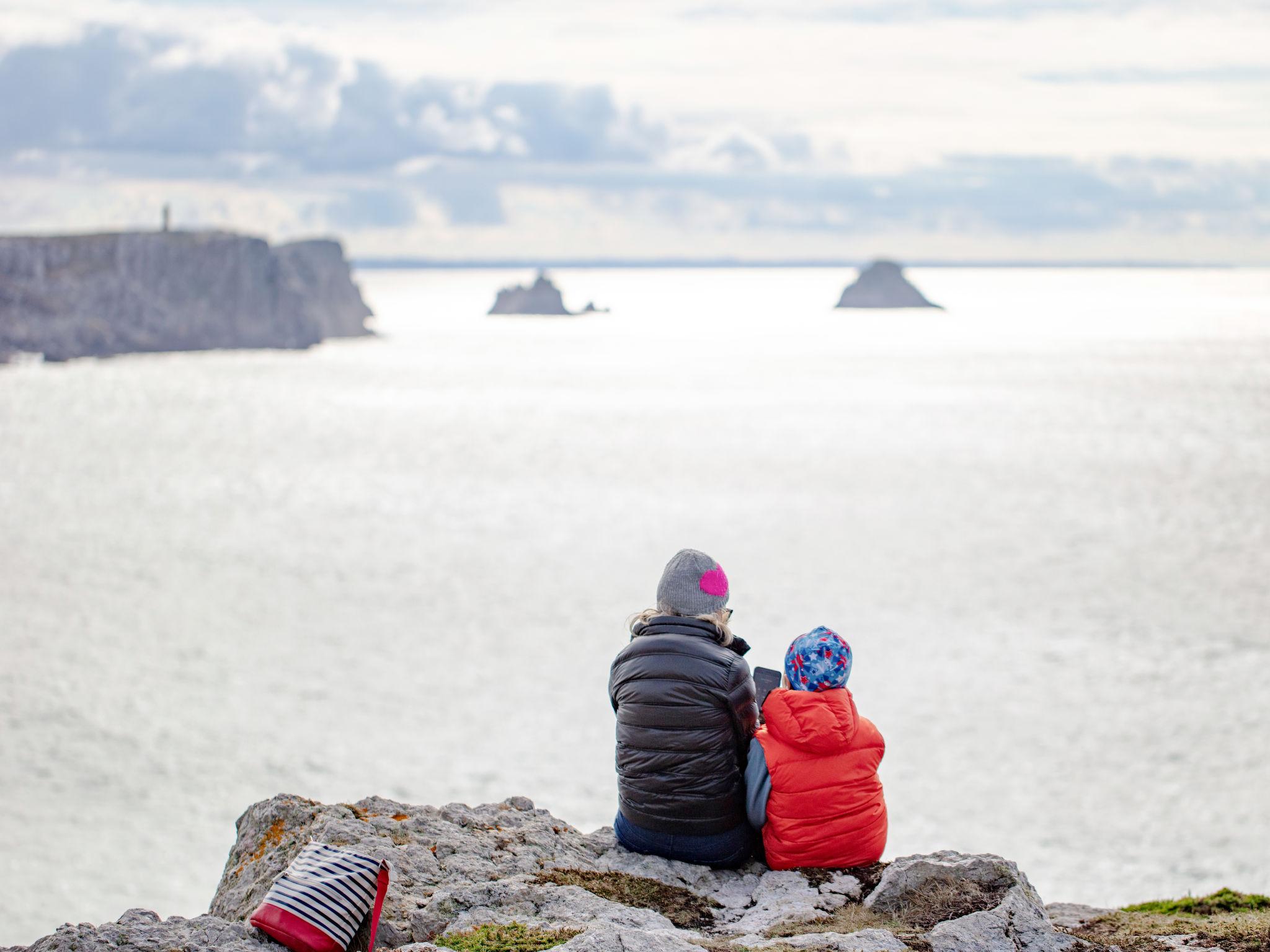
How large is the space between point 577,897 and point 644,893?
0.45m

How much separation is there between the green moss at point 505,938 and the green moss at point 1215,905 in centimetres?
444

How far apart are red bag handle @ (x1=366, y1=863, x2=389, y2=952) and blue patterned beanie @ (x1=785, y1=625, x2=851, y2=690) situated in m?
2.21

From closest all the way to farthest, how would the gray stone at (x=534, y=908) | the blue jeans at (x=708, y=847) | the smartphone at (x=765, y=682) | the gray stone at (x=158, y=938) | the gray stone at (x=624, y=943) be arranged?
the gray stone at (x=624, y=943) → the gray stone at (x=158, y=938) → the gray stone at (x=534, y=908) → the blue jeans at (x=708, y=847) → the smartphone at (x=765, y=682)

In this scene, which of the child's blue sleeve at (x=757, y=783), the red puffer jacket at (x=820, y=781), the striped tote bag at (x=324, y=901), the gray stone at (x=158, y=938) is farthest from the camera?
the child's blue sleeve at (x=757, y=783)

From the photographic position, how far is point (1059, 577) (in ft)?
218

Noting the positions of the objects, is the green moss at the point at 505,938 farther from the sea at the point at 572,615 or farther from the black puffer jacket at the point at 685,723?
the sea at the point at 572,615

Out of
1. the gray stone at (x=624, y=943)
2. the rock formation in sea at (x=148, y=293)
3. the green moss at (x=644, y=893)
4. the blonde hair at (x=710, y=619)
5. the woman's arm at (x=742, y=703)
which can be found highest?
the rock formation in sea at (x=148, y=293)

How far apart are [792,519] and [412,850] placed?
76.0 metres

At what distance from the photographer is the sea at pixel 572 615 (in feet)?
121

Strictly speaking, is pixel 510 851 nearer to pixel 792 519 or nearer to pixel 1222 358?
pixel 792 519

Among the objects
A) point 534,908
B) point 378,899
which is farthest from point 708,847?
point 378,899

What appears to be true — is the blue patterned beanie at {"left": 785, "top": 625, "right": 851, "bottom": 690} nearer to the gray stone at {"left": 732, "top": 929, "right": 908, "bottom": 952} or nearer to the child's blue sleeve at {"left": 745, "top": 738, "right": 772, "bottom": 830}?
the child's blue sleeve at {"left": 745, "top": 738, "right": 772, "bottom": 830}

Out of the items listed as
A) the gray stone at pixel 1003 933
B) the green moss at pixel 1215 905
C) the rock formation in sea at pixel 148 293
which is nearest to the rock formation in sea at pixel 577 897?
the gray stone at pixel 1003 933

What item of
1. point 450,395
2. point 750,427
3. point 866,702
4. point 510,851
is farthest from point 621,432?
point 510,851
